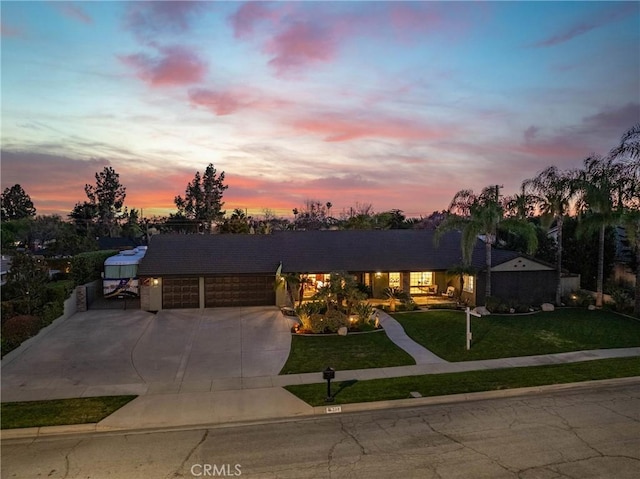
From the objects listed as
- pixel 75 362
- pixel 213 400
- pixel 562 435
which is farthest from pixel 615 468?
pixel 75 362

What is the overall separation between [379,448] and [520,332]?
13997mm

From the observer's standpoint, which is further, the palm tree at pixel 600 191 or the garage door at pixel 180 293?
the garage door at pixel 180 293

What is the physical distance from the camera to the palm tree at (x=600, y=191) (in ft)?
83.0

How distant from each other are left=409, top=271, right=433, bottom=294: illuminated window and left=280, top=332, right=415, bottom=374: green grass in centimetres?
1168

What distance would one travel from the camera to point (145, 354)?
1783cm

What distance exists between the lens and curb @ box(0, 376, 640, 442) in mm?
10711

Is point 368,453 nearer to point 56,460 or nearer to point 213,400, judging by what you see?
point 213,400

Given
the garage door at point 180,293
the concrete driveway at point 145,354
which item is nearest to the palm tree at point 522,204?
the concrete driveway at point 145,354

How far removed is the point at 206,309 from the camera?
88.6 ft

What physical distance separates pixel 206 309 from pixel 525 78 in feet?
75.6

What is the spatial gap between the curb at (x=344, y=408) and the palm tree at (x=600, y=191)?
557 inches

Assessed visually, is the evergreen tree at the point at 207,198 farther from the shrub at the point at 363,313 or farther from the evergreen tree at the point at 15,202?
the shrub at the point at 363,313

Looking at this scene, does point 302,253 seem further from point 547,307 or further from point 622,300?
point 622,300

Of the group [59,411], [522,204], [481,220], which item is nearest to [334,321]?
[481,220]
